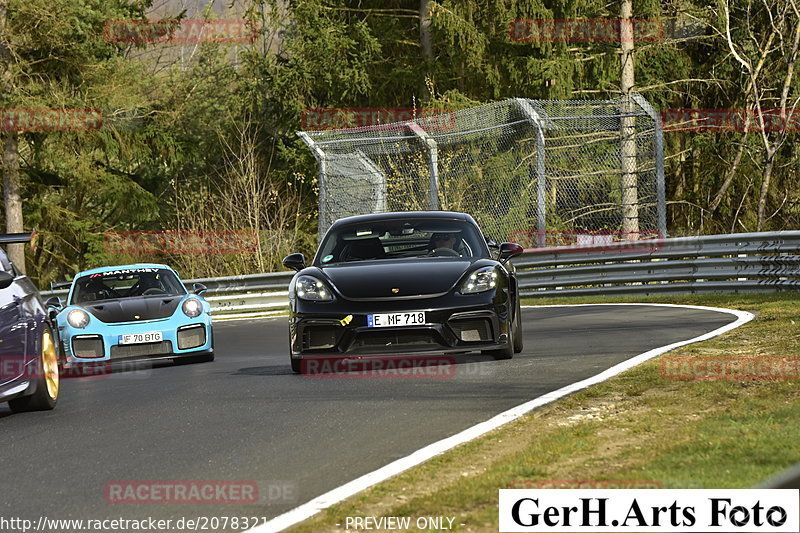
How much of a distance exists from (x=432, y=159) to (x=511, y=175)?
62.7 inches

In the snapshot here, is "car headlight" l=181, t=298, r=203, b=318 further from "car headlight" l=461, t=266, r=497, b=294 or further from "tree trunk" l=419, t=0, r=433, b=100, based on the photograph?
"tree trunk" l=419, t=0, r=433, b=100

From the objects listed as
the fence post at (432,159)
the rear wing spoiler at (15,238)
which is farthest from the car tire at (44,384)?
the fence post at (432,159)

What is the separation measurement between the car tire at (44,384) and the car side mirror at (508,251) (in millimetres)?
4157

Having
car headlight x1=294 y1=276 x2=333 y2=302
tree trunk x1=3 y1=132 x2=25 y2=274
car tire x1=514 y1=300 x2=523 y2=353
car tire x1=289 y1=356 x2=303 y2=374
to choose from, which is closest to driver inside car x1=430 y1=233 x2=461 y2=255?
car tire x1=514 y1=300 x2=523 y2=353

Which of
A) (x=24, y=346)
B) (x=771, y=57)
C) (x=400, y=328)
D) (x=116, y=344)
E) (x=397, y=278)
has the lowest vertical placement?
(x=116, y=344)

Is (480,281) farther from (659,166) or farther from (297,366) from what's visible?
(659,166)

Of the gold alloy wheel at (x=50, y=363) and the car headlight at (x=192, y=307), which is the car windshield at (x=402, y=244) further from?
the car headlight at (x=192, y=307)

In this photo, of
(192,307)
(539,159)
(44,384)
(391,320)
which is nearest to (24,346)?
(44,384)

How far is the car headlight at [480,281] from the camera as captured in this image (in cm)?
1130

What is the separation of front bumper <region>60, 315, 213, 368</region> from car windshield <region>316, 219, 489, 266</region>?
2.94m

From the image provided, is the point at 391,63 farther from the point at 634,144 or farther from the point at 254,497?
the point at 254,497

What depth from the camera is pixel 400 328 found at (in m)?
11.0

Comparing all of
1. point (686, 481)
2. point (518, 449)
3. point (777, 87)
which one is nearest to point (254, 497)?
point (518, 449)

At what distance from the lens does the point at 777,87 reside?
33281mm
